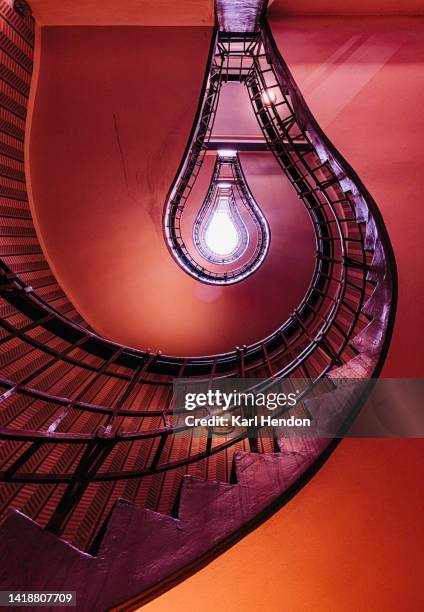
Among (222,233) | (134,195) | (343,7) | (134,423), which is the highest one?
(222,233)

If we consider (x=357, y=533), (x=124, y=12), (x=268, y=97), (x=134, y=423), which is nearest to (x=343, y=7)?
(x=268, y=97)

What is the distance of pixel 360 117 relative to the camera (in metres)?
3.12

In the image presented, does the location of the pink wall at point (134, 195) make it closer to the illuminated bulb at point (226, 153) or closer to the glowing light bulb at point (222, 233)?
the illuminated bulb at point (226, 153)

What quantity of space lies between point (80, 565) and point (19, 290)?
2.32m

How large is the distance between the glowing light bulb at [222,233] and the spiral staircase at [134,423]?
2993 mm

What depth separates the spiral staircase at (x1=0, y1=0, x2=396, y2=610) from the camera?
1.92 metres

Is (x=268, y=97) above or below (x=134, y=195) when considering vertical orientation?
below

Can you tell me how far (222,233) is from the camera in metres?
9.91

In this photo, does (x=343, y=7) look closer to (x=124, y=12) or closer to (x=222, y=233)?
(x=124, y=12)

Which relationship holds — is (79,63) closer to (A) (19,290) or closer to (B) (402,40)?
(A) (19,290)

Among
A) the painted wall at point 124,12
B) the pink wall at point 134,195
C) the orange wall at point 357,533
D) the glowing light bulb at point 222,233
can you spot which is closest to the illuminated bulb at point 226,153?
the pink wall at point 134,195

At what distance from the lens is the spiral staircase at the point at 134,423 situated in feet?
6.29

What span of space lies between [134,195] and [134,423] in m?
3.69

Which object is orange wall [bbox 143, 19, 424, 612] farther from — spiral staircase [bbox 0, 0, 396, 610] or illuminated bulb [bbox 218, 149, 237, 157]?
illuminated bulb [bbox 218, 149, 237, 157]
